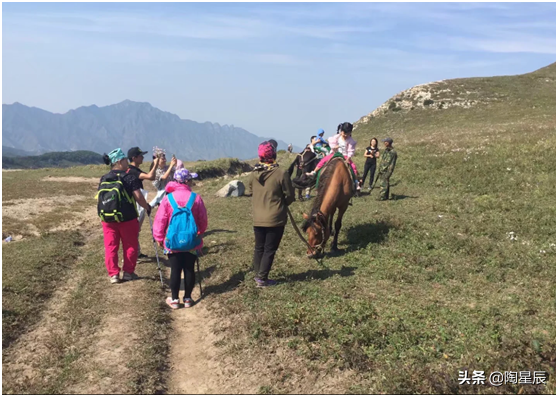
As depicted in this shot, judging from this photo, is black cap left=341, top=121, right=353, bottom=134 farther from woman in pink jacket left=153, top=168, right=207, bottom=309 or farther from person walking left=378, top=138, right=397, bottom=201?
woman in pink jacket left=153, top=168, right=207, bottom=309

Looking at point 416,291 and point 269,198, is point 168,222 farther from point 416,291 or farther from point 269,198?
point 416,291

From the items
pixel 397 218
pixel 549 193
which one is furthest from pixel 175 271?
pixel 549 193

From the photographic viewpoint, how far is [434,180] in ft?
70.0

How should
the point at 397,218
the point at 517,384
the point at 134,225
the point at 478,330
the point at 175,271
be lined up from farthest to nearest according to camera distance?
the point at 397,218 → the point at 134,225 → the point at 175,271 → the point at 478,330 → the point at 517,384

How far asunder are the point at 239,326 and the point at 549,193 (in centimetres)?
1379

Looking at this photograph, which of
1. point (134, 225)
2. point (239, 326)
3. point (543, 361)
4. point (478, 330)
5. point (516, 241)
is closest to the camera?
point (543, 361)

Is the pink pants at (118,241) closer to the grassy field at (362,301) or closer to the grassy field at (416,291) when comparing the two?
the grassy field at (362,301)

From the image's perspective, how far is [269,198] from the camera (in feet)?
28.9

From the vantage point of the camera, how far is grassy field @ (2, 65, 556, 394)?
607cm

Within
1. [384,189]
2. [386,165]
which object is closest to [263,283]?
[386,165]

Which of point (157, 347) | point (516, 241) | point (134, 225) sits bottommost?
point (157, 347)

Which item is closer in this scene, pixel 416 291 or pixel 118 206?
pixel 416 291

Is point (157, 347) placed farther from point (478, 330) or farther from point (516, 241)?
point (516, 241)

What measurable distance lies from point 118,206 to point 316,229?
14.6 feet
